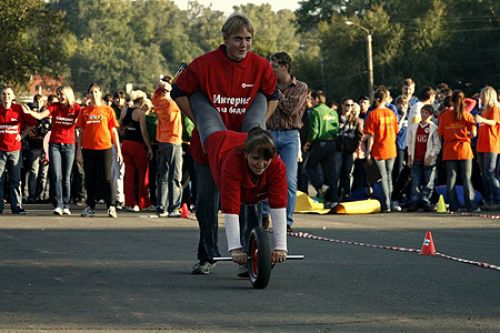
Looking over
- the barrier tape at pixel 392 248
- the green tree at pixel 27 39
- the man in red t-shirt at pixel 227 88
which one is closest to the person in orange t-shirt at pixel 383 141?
the barrier tape at pixel 392 248

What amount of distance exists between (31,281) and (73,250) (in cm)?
284

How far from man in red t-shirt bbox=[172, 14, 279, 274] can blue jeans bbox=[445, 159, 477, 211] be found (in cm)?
1039

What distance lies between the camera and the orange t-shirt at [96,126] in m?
18.4

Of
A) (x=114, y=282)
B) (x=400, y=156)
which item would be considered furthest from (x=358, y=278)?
(x=400, y=156)

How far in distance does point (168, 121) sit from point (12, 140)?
2.44 m

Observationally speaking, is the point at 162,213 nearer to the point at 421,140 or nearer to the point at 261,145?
the point at 421,140

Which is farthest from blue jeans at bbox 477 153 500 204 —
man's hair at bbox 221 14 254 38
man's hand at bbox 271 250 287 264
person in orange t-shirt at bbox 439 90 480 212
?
man's hand at bbox 271 250 287 264

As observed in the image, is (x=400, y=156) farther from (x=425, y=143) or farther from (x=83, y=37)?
(x=83, y=37)

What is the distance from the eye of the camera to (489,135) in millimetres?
20641

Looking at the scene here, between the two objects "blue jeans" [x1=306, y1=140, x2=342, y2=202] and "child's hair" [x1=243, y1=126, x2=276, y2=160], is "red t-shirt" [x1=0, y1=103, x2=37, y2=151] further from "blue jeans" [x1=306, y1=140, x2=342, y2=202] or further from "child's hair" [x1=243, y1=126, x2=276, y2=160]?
"child's hair" [x1=243, y1=126, x2=276, y2=160]

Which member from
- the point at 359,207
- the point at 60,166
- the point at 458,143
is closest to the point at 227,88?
the point at 60,166

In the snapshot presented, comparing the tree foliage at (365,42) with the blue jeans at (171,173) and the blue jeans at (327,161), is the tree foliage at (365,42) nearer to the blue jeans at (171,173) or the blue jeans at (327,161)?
the blue jeans at (327,161)

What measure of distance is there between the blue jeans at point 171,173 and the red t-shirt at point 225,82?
28.6 feet

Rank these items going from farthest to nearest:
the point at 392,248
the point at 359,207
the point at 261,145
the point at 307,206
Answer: the point at 307,206 < the point at 359,207 < the point at 392,248 < the point at 261,145
